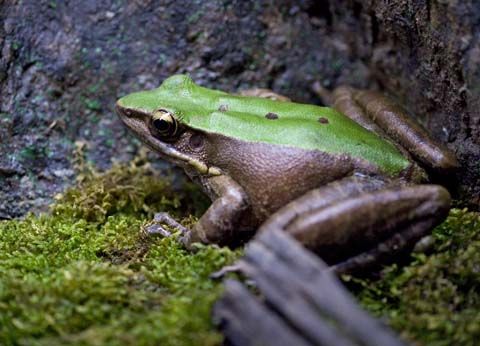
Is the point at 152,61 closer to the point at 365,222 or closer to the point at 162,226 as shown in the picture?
the point at 162,226

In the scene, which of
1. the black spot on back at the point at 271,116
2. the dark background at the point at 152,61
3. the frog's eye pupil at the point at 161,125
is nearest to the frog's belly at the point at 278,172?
the black spot on back at the point at 271,116

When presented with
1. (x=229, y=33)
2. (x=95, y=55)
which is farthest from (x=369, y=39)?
(x=95, y=55)

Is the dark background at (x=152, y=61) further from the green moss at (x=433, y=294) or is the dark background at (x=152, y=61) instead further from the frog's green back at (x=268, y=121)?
the green moss at (x=433, y=294)

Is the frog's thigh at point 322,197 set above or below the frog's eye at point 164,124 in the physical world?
below

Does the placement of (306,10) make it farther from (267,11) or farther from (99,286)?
(99,286)

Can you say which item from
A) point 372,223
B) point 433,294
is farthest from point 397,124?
point 433,294

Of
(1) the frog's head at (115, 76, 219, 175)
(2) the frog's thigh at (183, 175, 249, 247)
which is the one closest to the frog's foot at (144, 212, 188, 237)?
(2) the frog's thigh at (183, 175, 249, 247)
